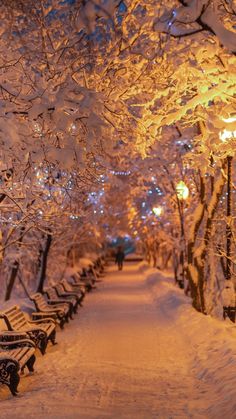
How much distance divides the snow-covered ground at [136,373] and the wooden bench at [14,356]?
0.73ft

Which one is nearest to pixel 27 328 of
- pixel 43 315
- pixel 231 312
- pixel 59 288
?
pixel 43 315

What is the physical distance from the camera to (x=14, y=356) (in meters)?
9.41

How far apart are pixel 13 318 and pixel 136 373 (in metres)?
3.06

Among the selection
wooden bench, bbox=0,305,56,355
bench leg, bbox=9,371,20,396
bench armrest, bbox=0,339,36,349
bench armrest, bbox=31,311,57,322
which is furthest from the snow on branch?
bench armrest, bbox=31,311,57,322

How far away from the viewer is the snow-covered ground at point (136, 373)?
25.0 feet

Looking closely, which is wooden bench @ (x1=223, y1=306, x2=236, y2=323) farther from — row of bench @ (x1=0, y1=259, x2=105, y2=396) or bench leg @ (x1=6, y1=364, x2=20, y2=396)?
bench leg @ (x1=6, y1=364, x2=20, y2=396)

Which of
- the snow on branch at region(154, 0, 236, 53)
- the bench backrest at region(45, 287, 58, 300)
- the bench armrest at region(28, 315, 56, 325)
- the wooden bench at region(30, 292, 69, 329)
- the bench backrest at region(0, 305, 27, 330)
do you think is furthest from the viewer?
the bench backrest at region(45, 287, 58, 300)

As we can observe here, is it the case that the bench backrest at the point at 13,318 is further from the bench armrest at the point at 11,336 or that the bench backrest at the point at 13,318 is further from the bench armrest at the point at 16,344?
the bench armrest at the point at 16,344

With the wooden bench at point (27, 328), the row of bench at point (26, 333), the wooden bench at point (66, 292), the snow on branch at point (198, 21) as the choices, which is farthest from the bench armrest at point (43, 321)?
the snow on branch at point (198, 21)

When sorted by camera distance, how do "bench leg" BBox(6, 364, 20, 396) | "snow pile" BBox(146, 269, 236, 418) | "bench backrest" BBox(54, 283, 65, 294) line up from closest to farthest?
"snow pile" BBox(146, 269, 236, 418) → "bench leg" BBox(6, 364, 20, 396) → "bench backrest" BBox(54, 283, 65, 294)

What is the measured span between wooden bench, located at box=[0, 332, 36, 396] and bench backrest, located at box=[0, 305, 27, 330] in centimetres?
32

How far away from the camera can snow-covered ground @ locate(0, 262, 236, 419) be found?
25.0 ft

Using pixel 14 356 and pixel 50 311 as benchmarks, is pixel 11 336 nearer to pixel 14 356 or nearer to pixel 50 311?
pixel 14 356

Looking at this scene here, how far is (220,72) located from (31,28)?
4.32 meters
